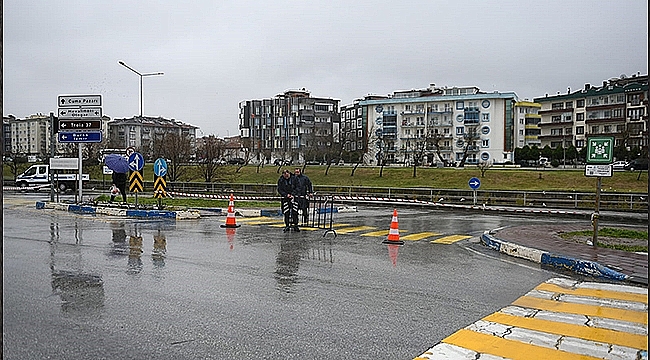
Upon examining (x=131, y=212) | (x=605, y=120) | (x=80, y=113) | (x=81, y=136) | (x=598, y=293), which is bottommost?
(x=598, y=293)

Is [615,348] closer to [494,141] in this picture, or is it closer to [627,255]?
[627,255]

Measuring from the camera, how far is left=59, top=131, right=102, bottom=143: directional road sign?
80.7ft

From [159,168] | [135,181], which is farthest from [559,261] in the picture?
[135,181]

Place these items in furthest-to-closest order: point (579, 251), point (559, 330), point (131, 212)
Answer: point (131, 212) < point (579, 251) < point (559, 330)

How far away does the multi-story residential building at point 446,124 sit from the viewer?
91.7 metres

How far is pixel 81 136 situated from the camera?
2486 cm

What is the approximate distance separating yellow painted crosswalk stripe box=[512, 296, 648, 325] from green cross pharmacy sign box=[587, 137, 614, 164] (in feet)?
18.6

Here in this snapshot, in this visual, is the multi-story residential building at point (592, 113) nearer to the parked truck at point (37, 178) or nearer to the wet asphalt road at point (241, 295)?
the parked truck at point (37, 178)

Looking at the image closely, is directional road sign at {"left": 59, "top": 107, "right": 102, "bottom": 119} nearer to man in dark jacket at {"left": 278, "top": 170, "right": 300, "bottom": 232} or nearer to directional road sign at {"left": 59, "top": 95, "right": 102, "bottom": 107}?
directional road sign at {"left": 59, "top": 95, "right": 102, "bottom": 107}

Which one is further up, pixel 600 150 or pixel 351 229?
pixel 600 150

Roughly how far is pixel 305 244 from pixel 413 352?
830cm

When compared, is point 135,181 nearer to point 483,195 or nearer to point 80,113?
point 80,113

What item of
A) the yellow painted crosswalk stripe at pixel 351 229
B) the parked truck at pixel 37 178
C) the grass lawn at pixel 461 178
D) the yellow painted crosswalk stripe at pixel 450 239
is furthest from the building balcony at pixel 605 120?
the yellow painted crosswalk stripe at pixel 450 239

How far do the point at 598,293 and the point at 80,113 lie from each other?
22.6m
